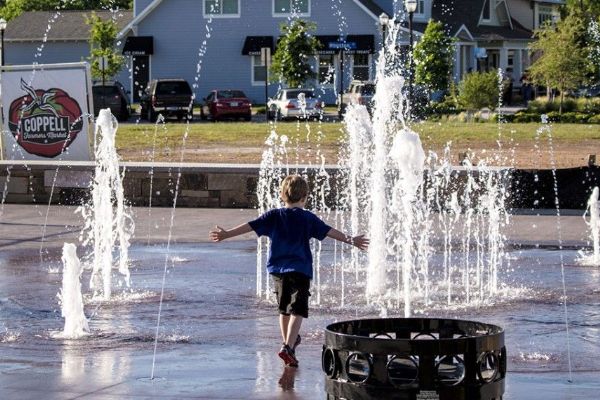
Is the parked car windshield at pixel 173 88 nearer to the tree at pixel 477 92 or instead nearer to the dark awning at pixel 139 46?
the tree at pixel 477 92

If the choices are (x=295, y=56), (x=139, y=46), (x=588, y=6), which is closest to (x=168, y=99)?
(x=295, y=56)

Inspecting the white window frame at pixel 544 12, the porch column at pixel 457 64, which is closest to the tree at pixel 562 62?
the porch column at pixel 457 64

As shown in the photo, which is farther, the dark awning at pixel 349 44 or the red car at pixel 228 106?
the dark awning at pixel 349 44

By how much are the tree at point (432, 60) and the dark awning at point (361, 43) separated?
6.05 metres

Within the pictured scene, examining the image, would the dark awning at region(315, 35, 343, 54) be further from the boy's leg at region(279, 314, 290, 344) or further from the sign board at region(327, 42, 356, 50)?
the boy's leg at region(279, 314, 290, 344)

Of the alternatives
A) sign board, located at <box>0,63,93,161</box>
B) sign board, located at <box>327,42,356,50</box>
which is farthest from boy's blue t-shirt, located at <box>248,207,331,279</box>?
sign board, located at <box>327,42,356,50</box>

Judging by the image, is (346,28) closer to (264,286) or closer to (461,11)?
(461,11)

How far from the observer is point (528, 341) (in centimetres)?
913

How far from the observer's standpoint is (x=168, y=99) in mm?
46906

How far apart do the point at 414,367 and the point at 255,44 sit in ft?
175

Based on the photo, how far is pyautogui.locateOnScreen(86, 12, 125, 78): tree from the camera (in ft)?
177

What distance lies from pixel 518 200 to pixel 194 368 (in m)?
10.8

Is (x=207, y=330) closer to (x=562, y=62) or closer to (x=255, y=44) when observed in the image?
(x=562, y=62)

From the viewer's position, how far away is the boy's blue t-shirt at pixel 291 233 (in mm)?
8164
